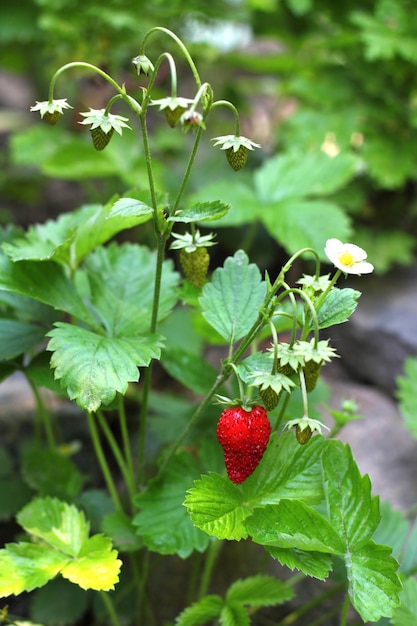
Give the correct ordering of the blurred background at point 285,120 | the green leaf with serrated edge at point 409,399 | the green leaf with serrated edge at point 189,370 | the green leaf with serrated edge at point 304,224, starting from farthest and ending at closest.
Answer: the blurred background at point 285,120 → the green leaf with serrated edge at point 304,224 → the green leaf with serrated edge at point 409,399 → the green leaf with serrated edge at point 189,370

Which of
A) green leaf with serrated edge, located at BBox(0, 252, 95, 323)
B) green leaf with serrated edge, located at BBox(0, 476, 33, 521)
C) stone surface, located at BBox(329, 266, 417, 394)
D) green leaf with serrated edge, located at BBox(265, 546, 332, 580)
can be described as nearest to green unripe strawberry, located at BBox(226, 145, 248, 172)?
green leaf with serrated edge, located at BBox(0, 252, 95, 323)

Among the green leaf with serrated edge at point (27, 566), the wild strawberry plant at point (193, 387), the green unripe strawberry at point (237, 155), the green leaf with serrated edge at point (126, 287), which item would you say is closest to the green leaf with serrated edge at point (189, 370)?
the wild strawberry plant at point (193, 387)

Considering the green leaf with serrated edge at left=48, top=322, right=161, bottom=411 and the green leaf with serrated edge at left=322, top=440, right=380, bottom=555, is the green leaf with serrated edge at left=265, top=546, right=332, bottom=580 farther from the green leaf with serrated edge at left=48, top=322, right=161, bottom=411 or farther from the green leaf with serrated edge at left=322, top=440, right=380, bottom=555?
the green leaf with serrated edge at left=48, top=322, right=161, bottom=411

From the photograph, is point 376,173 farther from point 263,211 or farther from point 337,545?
point 337,545

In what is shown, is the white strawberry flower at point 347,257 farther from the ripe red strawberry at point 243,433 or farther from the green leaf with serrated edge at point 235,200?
the green leaf with serrated edge at point 235,200

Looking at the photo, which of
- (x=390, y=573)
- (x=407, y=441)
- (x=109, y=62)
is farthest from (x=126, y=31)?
(x=390, y=573)

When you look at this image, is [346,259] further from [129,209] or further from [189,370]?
[189,370]

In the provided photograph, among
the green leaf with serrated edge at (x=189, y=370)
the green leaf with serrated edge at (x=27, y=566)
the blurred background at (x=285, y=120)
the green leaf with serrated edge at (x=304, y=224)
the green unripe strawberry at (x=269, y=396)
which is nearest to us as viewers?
the green unripe strawberry at (x=269, y=396)
